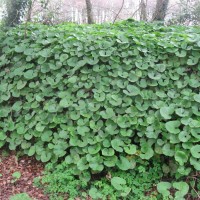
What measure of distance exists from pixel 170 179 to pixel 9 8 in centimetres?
346

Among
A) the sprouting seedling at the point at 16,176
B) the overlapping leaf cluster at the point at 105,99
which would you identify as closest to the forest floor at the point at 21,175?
the sprouting seedling at the point at 16,176

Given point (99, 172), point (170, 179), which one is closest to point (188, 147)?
point (170, 179)

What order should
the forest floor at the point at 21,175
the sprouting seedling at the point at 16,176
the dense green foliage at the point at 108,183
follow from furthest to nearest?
the sprouting seedling at the point at 16,176, the forest floor at the point at 21,175, the dense green foliage at the point at 108,183

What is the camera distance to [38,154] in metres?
2.42

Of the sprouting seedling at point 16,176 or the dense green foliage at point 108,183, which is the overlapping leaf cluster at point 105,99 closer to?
the dense green foliage at point 108,183

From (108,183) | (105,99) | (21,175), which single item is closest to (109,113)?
(105,99)

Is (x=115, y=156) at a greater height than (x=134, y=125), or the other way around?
(x=134, y=125)

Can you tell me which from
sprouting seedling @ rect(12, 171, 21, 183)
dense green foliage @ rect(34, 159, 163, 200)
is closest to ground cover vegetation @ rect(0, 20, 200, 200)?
dense green foliage @ rect(34, 159, 163, 200)

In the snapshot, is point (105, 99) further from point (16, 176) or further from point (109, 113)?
point (16, 176)

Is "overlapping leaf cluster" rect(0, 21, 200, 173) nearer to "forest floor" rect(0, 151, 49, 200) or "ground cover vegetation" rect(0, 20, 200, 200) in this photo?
"ground cover vegetation" rect(0, 20, 200, 200)

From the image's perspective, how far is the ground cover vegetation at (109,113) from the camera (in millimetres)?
2100

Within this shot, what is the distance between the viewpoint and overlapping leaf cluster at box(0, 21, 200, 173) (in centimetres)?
213

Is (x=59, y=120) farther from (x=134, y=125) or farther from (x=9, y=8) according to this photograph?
(x=9, y=8)

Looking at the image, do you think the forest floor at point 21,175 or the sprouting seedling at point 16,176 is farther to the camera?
the sprouting seedling at point 16,176
